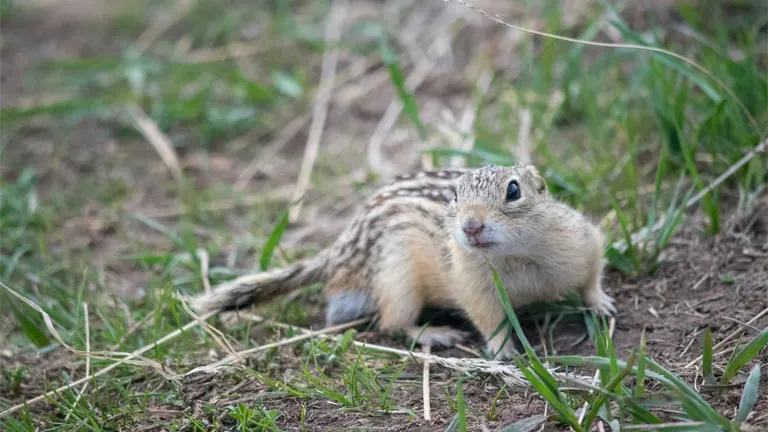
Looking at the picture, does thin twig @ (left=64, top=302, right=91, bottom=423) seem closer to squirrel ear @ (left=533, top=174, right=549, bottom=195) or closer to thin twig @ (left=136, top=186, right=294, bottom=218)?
thin twig @ (left=136, top=186, right=294, bottom=218)

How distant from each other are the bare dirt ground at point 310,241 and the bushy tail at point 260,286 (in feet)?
1.62

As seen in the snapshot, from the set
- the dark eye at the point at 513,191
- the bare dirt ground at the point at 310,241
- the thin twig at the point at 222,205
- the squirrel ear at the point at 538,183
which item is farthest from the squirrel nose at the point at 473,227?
the thin twig at the point at 222,205

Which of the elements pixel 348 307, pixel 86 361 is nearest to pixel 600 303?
pixel 348 307

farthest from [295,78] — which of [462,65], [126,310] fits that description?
[126,310]

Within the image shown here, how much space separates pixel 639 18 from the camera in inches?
266

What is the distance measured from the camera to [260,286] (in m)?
4.53

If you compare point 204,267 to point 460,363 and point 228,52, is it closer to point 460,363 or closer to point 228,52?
point 460,363

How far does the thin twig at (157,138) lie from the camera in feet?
22.3

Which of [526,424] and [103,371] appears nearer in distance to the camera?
[526,424]

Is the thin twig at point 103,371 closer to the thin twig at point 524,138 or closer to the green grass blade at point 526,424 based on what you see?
the green grass blade at point 526,424

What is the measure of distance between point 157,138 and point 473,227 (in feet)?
14.2

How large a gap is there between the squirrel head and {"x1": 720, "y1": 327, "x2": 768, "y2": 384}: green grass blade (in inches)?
38.1

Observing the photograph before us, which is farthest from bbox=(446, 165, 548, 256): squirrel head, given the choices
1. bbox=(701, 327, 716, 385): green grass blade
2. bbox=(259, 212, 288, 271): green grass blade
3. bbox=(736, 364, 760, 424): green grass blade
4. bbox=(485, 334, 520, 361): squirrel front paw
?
bbox=(259, 212, 288, 271): green grass blade

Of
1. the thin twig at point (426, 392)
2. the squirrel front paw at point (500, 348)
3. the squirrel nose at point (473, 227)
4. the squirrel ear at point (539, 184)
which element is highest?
the squirrel ear at point (539, 184)
